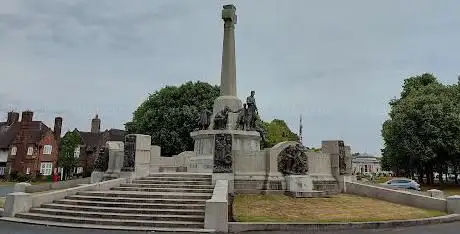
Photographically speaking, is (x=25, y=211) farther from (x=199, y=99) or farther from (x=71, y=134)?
(x=71, y=134)

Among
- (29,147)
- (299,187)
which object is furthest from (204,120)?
(29,147)

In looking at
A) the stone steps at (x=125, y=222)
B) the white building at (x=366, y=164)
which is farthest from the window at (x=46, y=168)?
the white building at (x=366, y=164)

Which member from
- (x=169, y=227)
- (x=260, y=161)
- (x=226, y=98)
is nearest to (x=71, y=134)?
(x=226, y=98)

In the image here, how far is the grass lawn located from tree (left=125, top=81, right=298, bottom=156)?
98.4 ft

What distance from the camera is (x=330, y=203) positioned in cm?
1875

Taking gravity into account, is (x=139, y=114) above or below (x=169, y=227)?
above

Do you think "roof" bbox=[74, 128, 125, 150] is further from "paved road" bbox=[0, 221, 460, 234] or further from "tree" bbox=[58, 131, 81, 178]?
"paved road" bbox=[0, 221, 460, 234]

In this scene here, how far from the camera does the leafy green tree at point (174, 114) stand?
48750 mm

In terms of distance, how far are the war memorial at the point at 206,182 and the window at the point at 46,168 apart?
49.8 meters

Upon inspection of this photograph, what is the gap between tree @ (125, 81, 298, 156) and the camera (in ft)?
160

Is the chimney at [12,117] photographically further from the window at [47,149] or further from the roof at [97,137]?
the window at [47,149]

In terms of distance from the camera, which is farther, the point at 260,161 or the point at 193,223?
the point at 260,161

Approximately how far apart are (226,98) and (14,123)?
6107 cm

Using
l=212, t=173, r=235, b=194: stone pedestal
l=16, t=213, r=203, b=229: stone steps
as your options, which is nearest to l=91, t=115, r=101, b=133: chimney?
l=212, t=173, r=235, b=194: stone pedestal
